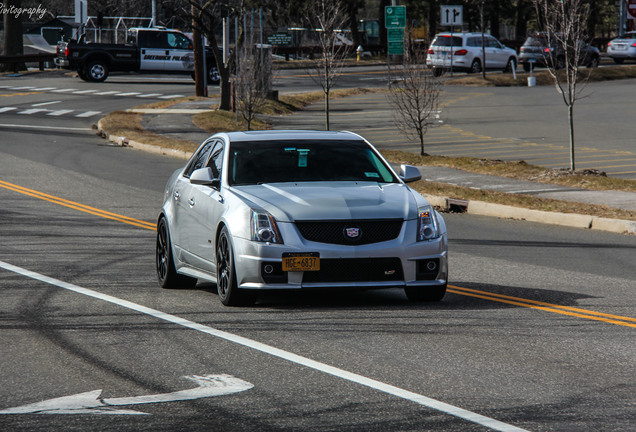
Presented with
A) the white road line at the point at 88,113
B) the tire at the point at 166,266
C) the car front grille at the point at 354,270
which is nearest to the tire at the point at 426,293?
the car front grille at the point at 354,270

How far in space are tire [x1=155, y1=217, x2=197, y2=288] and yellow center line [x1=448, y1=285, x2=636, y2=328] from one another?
102 inches

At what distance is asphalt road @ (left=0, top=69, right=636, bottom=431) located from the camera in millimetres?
5676

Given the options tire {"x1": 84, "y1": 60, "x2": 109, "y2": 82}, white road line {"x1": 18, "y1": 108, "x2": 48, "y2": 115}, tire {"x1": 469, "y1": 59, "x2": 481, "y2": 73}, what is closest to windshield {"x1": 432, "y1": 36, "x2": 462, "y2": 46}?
tire {"x1": 469, "y1": 59, "x2": 481, "y2": 73}

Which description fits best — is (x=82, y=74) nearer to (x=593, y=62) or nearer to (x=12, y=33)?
(x=12, y=33)

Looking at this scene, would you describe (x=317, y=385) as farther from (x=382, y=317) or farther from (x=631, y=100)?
(x=631, y=100)

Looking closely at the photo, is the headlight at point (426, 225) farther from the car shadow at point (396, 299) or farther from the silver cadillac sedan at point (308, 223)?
the car shadow at point (396, 299)

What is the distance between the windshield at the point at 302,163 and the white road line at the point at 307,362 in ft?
4.90

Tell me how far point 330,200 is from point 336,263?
1.79ft

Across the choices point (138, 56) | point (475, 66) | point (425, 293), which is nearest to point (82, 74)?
point (138, 56)

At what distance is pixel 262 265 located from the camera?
8664mm

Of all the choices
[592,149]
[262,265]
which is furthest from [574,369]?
[592,149]

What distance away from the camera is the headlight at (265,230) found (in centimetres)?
868

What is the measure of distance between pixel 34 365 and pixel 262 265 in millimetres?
2280

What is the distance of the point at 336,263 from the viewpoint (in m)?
8.66
